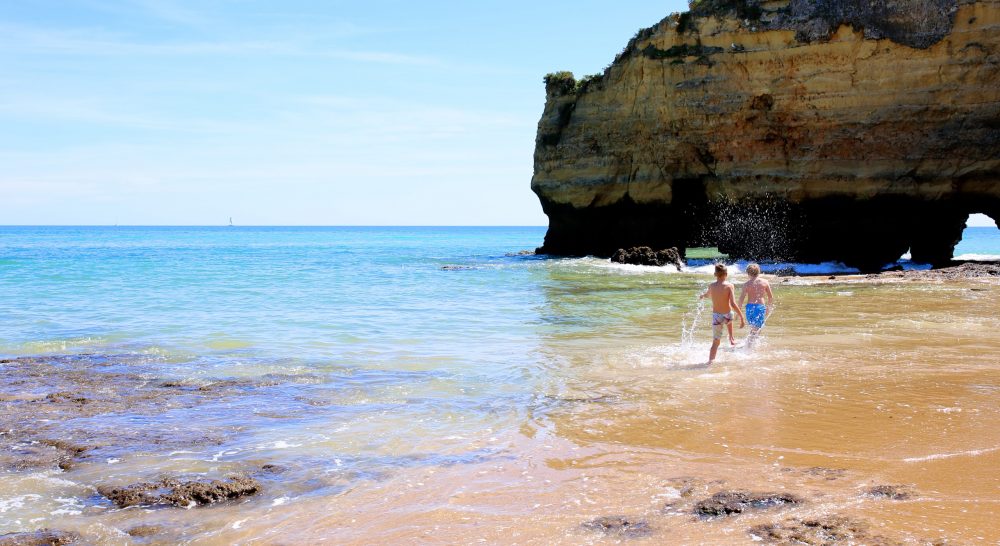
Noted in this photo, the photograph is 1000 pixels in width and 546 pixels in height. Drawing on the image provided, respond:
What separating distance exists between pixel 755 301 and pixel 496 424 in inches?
181

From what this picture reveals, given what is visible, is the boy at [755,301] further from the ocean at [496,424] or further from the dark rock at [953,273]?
the dark rock at [953,273]

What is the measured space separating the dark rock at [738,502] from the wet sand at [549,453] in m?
0.02

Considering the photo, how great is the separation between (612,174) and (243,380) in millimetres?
25119

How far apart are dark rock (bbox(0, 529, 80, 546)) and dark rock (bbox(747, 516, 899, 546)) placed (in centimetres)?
348

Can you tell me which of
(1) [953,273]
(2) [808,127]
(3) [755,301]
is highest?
(2) [808,127]

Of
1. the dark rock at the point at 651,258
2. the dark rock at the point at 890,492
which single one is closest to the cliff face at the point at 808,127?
the dark rock at the point at 651,258

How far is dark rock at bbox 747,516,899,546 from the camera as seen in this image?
12.6ft

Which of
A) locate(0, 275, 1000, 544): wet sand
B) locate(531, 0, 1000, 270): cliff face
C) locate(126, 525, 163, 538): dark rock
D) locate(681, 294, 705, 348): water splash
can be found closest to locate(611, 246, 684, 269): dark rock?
locate(531, 0, 1000, 270): cliff face

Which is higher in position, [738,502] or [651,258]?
[651,258]

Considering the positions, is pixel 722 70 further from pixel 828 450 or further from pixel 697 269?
pixel 828 450

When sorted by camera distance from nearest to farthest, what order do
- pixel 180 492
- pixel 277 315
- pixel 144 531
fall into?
pixel 144 531 → pixel 180 492 → pixel 277 315

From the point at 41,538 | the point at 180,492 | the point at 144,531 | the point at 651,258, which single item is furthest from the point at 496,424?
the point at 651,258

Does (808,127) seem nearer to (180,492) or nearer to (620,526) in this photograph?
(620,526)

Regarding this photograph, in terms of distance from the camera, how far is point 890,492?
14.7 ft
